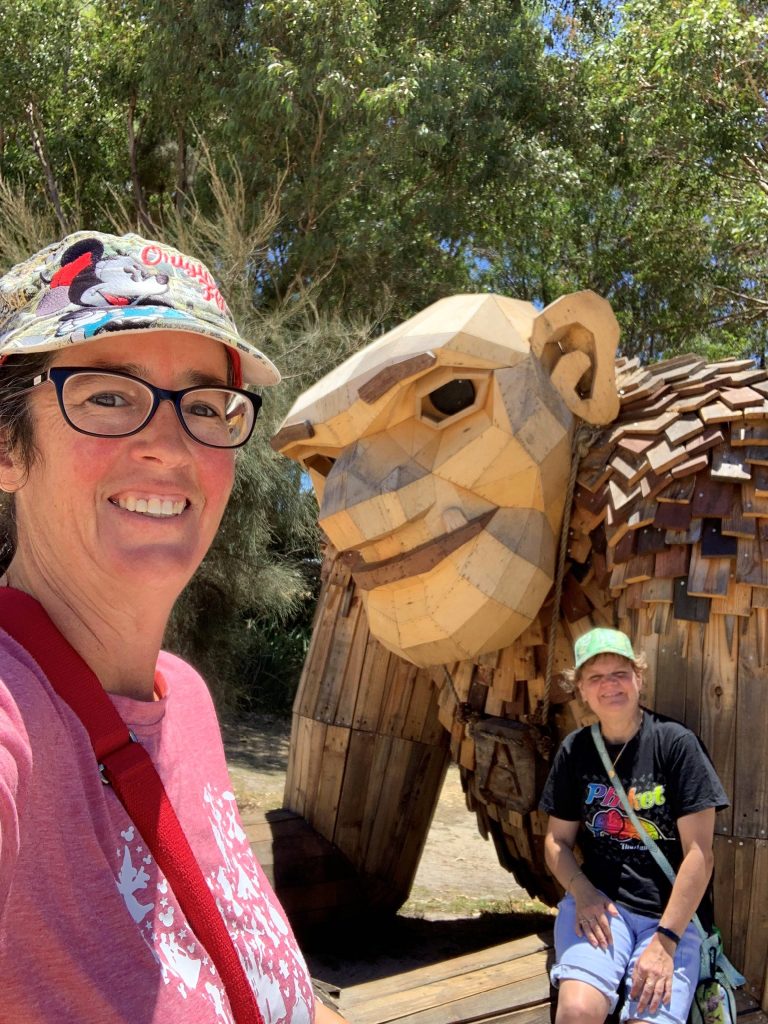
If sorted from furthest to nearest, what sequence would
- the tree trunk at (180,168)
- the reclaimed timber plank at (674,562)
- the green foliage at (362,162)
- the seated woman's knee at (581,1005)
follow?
the tree trunk at (180,168) → the green foliage at (362,162) → the reclaimed timber plank at (674,562) → the seated woman's knee at (581,1005)

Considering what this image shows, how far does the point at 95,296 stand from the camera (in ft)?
2.96

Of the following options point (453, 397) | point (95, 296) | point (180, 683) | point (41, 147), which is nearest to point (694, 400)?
point (453, 397)

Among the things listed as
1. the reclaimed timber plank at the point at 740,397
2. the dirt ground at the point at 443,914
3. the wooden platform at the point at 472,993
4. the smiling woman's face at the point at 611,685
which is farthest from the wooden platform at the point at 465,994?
the reclaimed timber plank at the point at 740,397

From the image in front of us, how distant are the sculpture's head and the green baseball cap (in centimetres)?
30

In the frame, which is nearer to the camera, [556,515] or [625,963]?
[625,963]

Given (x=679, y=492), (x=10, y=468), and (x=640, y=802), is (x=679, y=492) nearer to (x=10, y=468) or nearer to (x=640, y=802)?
(x=640, y=802)

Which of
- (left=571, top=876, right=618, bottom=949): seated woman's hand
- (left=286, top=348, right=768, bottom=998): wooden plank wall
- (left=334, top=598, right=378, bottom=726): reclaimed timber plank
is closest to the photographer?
(left=571, top=876, right=618, bottom=949): seated woman's hand

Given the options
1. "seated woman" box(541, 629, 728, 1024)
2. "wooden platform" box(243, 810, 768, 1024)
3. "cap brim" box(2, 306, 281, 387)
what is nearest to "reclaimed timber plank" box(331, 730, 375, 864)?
"wooden platform" box(243, 810, 768, 1024)

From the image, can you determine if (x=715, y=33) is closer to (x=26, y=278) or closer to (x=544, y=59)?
(x=544, y=59)

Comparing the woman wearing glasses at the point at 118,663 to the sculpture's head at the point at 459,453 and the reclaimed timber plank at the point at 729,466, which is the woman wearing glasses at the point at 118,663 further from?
the reclaimed timber plank at the point at 729,466

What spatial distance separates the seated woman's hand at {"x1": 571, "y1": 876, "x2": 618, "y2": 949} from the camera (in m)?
2.18

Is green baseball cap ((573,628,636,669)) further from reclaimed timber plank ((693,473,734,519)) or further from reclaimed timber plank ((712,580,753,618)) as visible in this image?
reclaimed timber plank ((693,473,734,519))

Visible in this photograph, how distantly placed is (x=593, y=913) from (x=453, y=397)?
1.25 metres

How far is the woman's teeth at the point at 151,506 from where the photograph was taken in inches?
36.8
